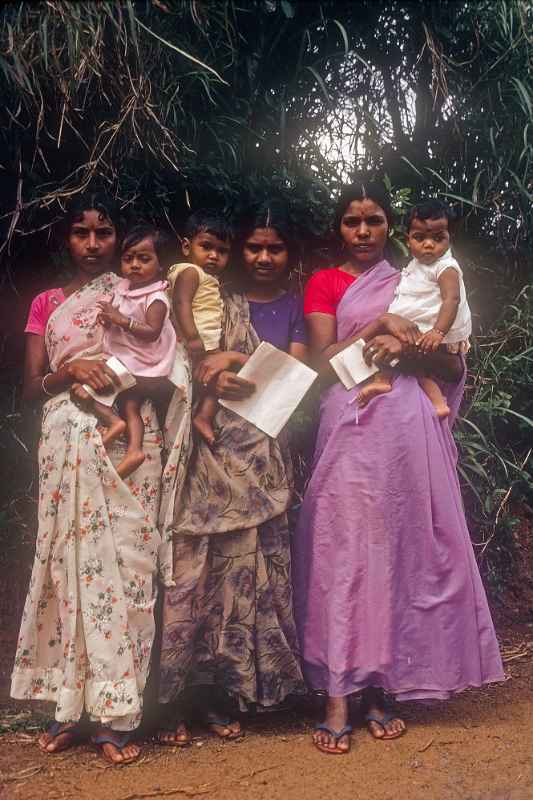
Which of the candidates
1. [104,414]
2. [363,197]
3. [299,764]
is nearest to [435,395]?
[363,197]

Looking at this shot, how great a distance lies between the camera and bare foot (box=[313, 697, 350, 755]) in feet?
9.96

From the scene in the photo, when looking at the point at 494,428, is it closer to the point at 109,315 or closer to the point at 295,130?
the point at 295,130

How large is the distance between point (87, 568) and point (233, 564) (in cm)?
53

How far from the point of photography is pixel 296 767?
2938mm

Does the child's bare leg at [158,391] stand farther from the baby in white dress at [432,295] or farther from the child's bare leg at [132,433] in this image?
the baby in white dress at [432,295]

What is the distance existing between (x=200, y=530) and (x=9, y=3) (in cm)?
200

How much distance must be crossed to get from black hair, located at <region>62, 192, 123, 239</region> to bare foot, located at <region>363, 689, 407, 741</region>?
2013 millimetres

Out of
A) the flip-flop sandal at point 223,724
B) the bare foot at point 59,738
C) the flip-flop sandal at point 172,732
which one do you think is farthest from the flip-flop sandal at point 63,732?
the flip-flop sandal at point 223,724

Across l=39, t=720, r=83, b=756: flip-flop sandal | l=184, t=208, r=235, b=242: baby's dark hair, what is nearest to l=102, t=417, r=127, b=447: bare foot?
l=184, t=208, r=235, b=242: baby's dark hair

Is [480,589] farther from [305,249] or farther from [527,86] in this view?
[527,86]

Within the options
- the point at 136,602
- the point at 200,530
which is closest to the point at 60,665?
the point at 136,602

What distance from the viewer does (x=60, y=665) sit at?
2936 mm

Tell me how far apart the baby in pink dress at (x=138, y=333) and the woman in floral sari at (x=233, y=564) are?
0.62 feet

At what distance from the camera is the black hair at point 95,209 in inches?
122
